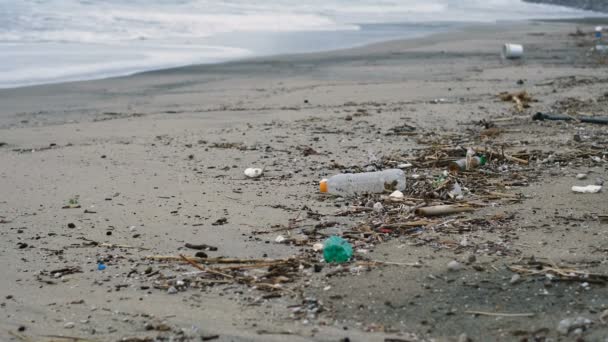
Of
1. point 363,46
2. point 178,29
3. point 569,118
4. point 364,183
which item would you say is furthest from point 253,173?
point 178,29

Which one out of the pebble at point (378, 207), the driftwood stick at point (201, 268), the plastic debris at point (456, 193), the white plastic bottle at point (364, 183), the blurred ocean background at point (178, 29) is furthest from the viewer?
the blurred ocean background at point (178, 29)

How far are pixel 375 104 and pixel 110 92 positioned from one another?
3.55 m

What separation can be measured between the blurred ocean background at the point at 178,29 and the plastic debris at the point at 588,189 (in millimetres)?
7895

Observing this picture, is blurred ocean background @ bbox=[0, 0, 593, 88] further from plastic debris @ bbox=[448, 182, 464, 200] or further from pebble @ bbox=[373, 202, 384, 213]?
plastic debris @ bbox=[448, 182, 464, 200]

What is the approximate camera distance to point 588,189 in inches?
179

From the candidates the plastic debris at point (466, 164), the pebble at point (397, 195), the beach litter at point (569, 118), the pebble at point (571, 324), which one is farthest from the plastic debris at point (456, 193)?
the beach litter at point (569, 118)

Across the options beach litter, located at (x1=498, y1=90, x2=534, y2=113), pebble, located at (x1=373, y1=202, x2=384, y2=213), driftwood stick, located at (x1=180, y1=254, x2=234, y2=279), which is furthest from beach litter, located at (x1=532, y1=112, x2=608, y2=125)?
driftwood stick, located at (x1=180, y1=254, x2=234, y2=279)

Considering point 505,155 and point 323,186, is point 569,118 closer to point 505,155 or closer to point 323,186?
point 505,155

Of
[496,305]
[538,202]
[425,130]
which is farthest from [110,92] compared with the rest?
[496,305]

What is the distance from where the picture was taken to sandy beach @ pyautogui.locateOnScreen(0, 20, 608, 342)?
9.97 ft

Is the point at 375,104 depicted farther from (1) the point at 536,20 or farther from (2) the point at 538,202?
(1) the point at 536,20

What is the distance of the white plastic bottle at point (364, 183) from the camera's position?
4789 mm

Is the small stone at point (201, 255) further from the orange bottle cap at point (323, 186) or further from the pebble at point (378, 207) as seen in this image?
the orange bottle cap at point (323, 186)

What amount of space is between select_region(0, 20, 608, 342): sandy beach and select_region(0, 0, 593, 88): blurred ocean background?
3.04 meters
